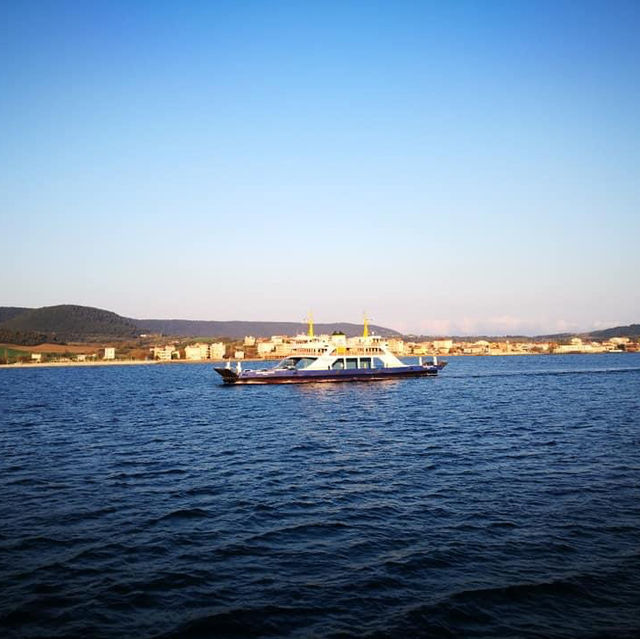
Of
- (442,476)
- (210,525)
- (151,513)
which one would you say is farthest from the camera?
(442,476)

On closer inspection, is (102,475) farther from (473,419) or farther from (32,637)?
(473,419)

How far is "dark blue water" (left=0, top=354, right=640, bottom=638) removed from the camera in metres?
11.2

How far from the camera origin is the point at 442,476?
77.0ft

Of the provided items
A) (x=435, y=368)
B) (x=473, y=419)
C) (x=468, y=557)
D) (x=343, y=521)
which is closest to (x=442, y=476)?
(x=343, y=521)

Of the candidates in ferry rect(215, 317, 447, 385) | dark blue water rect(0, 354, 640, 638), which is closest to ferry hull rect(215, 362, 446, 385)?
ferry rect(215, 317, 447, 385)

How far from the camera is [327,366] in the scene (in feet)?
288

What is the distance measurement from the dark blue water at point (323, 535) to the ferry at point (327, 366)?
50.0 meters

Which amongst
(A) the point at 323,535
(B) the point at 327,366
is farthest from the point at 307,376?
(A) the point at 323,535

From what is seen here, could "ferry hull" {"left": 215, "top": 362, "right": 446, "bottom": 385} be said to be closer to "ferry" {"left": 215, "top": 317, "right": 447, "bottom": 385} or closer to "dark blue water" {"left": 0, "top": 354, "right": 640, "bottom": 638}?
"ferry" {"left": 215, "top": 317, "right": 447, "bottom": 385}

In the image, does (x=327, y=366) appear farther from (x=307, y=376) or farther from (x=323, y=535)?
(x=323, y=535)

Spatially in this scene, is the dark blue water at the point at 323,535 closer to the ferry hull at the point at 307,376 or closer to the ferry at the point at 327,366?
the ferry hull at the point at 307,376

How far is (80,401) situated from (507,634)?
6403 cm

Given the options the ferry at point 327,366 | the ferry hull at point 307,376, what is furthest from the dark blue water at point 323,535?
the ferry at point 327,366

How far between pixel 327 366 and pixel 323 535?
7169 cm
